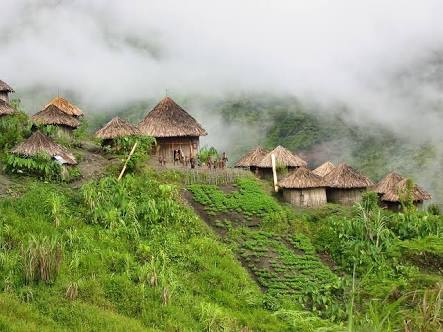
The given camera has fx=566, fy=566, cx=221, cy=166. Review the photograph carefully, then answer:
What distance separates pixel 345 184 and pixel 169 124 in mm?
8519

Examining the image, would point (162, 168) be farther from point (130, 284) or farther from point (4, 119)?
point (130, 284)

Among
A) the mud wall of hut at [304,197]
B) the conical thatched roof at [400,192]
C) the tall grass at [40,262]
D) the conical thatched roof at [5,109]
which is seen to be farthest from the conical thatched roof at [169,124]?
the tall grass at [40,262]

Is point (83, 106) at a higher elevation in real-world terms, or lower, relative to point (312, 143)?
higher

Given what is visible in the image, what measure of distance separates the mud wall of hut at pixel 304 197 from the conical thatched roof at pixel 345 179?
0.98 metres

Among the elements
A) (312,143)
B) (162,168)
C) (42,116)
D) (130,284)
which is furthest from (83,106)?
(130,284)

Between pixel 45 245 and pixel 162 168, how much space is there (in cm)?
A: 1102

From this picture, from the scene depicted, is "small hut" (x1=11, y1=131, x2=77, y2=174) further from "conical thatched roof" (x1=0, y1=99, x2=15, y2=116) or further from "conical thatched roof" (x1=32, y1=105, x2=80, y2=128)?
"conical thatched roof" (x1=32, y1=105, x2=80, y2=128)

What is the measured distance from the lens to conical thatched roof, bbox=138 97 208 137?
26.2 metres

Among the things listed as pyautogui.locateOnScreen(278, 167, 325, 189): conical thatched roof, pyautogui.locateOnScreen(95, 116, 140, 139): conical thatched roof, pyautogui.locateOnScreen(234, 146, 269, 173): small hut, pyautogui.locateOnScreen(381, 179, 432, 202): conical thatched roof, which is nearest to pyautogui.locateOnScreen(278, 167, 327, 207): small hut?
pyautogui.locateOnScreen(278, 167, 325, 189): conical thatched roof

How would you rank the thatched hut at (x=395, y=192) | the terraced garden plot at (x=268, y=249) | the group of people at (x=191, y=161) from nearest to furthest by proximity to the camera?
the terraced garden plot at (x=268, y=249), the thatched hut at (x=395, y=192), the group of people at (x=191, y=161)

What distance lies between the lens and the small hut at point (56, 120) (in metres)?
26.2

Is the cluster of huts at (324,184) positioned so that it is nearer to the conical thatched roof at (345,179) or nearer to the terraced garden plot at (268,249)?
the conical thatched roof at (345,179)

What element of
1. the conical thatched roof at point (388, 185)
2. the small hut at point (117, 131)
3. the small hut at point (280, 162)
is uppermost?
the small hut at point (117, 131)

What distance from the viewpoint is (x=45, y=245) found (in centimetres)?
1250
